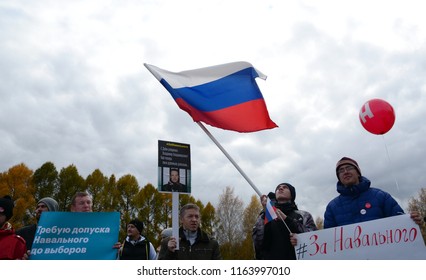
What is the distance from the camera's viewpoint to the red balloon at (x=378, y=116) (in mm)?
5613

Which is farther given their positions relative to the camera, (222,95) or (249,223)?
(249,223)

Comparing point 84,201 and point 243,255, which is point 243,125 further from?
point 243,255

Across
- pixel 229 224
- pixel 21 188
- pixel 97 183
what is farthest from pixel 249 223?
pixel 21 188

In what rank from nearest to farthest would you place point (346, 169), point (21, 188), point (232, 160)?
point (346, 169) → point (232, 160) → point (21, 188)

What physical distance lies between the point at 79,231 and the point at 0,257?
2.66 ft

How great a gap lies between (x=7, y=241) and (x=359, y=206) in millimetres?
3933

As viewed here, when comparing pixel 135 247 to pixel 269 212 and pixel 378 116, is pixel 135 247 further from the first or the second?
pixel 378 116

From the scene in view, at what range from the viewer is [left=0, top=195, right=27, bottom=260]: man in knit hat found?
403 centimetres

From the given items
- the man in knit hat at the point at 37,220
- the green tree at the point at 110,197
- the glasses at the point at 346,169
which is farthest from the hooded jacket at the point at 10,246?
the green tree at the point at 110,197

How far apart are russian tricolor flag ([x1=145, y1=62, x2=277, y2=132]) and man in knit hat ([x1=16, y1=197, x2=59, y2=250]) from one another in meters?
2.33

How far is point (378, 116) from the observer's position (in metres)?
5.61

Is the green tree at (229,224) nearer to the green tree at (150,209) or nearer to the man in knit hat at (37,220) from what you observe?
the green tree at (150,209)

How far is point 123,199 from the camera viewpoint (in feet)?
126

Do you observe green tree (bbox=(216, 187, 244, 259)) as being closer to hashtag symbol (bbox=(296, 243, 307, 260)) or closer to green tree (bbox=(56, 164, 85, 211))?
green tree (bbox=(56, 164, 85, 211))
